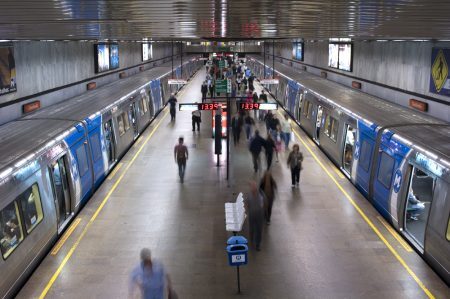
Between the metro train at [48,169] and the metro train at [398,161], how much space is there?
6837 mm

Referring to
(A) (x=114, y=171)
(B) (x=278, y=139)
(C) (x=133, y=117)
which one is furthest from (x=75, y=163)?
(B) (x=278, y=139)

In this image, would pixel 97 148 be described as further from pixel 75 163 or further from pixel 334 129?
pixel 334 129

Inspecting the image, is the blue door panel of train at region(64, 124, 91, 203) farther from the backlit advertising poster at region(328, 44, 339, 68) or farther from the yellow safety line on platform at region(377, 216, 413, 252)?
the backlit advertising poster at region(328, 44, 339, 68)

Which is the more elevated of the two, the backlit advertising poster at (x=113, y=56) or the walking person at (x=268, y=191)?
the backlit advertising poster at (x=113, y=56)

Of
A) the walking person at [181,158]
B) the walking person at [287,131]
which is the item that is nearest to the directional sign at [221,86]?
the walking person at [181,158]

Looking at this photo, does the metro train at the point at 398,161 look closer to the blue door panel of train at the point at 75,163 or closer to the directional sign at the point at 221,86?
the directional sign at the point at 221,86

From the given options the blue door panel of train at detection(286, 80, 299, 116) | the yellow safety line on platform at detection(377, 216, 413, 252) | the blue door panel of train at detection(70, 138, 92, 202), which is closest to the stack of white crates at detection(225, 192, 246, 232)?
the yellow safety line on platform at detection(377, 216, 413, 252)

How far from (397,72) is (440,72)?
365 cm

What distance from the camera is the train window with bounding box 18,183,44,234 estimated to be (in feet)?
27.1

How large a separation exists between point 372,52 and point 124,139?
10588 millimetres

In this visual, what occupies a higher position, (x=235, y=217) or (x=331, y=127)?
(x=331, y=127)

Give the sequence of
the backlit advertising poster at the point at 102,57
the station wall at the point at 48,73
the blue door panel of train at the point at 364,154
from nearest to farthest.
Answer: the blue door panel of train at the point at 364,154 < the station wall at the point at 48,73 < the backlit advertising poster at the point at 102,57

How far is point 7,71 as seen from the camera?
1330cm

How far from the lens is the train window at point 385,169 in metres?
10.7
